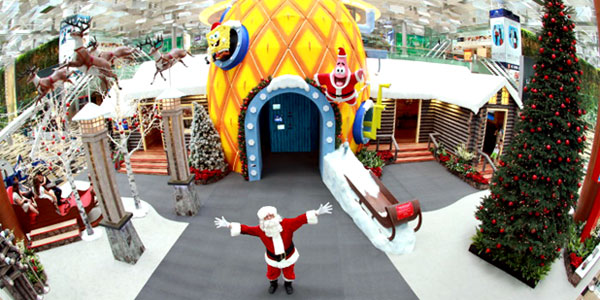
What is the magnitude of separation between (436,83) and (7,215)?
11561 mm

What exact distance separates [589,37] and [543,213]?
11.0 metres

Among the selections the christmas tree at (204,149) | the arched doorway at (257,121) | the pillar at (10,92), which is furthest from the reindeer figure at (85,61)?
the pillar at (10,92)

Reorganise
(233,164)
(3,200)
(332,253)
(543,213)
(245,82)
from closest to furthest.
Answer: (543,213)
(3,200)
(332,253)
(245,82)
(233,164)

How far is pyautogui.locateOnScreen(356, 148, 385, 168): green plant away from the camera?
28.8 feet

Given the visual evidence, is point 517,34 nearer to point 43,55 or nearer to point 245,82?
point 245,82

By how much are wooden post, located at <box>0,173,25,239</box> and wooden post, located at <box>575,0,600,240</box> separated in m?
9.55

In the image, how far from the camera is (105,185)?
479 centimetres

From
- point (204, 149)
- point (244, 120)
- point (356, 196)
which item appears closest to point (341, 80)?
point (356, 196)

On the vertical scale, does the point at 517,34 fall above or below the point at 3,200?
above

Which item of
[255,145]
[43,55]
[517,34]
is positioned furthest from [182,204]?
[517,34]

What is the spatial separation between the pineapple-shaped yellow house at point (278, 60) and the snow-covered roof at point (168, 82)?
5.36 feet

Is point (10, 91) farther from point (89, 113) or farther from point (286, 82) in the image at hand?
point (286, 82)

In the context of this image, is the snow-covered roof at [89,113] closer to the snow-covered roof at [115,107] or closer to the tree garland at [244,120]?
the snow-covered roof at [115,107]

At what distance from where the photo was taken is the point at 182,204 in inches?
263
